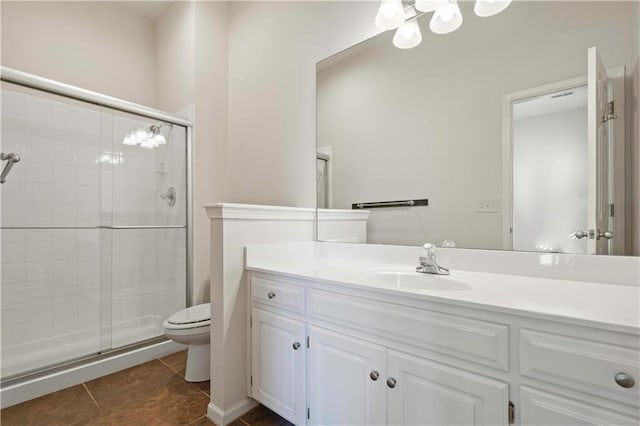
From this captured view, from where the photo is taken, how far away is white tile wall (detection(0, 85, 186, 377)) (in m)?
2.08

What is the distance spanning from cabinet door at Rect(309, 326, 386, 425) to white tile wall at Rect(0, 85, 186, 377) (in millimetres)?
1652

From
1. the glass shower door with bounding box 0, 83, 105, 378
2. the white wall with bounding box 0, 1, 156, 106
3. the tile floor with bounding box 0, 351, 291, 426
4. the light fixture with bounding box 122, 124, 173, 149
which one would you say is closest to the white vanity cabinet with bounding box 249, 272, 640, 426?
the tile floor with bounding box 0, 351, 291, 426

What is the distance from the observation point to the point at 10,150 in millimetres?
2037

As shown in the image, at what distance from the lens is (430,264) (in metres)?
1.31

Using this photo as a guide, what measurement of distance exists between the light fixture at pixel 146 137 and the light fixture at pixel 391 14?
73.8 inches

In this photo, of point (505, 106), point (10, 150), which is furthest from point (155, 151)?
point (505, 106)

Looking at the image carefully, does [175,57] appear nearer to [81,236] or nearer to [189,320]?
[81,236]

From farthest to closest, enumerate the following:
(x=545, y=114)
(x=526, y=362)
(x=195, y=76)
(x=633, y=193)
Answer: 1. (x=195, y=76)
2. (x=545, y=114)
3. (x=633, y=193)
4. (x=526, y=362)

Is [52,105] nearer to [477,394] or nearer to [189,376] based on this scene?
[189,376]

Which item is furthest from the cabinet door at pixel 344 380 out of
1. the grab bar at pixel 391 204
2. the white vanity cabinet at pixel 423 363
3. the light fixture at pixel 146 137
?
the light fixture at pixel 146 137

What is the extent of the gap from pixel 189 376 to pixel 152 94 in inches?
102

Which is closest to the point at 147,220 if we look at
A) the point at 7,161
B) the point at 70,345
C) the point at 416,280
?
the point at 7,161

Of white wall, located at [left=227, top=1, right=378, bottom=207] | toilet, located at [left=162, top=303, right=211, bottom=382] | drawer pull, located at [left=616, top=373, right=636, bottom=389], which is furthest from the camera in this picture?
white wall, located at [left=227, top=1, right=378, bottom=207]

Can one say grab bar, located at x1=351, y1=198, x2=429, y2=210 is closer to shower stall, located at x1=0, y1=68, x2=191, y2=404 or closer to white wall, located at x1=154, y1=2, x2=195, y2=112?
shower stall, located at x1=0, y1=68, x2=191, y2=404
